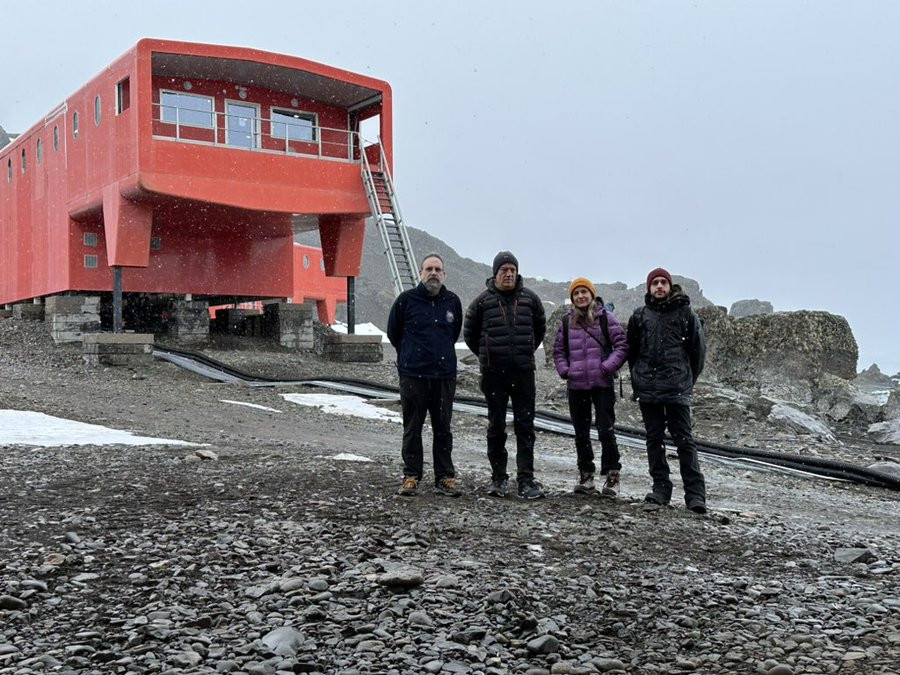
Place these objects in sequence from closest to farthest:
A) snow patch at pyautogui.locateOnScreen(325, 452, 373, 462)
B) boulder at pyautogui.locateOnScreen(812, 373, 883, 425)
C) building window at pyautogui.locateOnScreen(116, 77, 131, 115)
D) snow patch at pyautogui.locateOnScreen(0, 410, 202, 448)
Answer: snow patch at pyautogui.locateOnScreen(325, 452, 373, 462) → snow patch at pyautogui.locateOnScreen(0, 410, 202, 448) → boulder at pyautogui.locateOnScreen(812, 373, 883, 425) → building window at pyautogui.locateOnScreen(116, 77, 131, 115)

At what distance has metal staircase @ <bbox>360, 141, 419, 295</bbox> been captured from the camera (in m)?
18.5

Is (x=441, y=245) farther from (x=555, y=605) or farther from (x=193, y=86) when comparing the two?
(x=555, y=605)

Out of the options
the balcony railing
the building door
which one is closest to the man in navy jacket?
the balcony railing

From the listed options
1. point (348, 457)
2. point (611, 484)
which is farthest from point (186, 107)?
point (611, 484)

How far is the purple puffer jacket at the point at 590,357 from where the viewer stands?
6654mm

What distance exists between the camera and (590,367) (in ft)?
22.1

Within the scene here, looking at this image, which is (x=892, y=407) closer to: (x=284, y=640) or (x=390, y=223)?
(x=390, y=223)

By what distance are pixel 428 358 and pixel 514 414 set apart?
0.83m

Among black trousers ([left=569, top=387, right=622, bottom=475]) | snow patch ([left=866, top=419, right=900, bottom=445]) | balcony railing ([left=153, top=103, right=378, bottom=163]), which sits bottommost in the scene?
snow patch ([left=866, top=419, right=900, bottom=445])

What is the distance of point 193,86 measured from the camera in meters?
19.8

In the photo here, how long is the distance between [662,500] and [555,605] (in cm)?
288

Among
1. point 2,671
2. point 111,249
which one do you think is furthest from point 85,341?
point 2,671

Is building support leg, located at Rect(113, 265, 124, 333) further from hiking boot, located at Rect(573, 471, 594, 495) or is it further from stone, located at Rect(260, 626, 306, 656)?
stone, located at Rect(260, 626, 306, 656)

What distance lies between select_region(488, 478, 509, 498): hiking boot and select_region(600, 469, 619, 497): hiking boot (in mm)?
789
